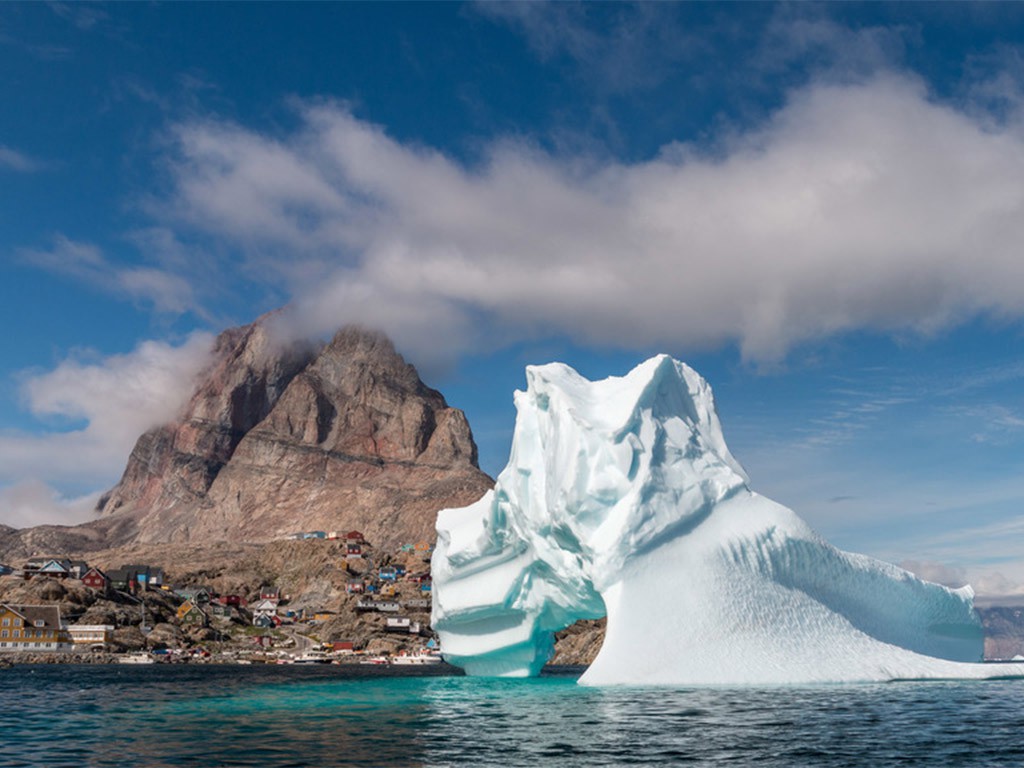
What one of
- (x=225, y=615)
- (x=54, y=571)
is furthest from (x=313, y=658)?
(x=54, y=571)

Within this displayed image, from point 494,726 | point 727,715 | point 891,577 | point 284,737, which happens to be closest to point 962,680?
point 891,577

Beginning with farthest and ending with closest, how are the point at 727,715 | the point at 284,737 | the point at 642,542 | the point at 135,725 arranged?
the point at 642,542
the point at 135,725
the point at 727,715
the point at 284,737

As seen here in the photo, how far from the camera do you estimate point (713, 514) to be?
31.4 meters

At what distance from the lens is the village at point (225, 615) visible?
8606 centimetres

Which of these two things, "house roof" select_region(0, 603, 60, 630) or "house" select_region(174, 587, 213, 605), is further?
"house" select_region(174, 587, 213, 605)

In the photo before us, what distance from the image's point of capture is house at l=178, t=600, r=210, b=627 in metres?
106

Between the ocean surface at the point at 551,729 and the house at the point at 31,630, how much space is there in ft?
195

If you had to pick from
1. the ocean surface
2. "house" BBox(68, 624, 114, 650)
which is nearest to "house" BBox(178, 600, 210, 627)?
"house" BBox(68, 624, 114, 650)

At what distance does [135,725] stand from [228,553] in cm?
16616

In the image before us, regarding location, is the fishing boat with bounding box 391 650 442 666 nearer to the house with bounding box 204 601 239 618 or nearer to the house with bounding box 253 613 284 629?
the house with bounding box 253 613 284 629

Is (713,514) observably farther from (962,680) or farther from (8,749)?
(8,749)

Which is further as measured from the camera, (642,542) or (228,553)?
(228,553)

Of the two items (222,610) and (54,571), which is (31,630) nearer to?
(54,571)

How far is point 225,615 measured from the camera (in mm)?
117375
